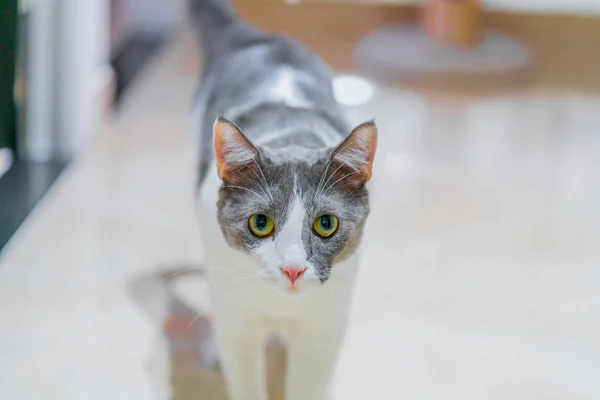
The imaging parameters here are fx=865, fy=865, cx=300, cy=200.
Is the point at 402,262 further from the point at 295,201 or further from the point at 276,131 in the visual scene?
the point at 295,201

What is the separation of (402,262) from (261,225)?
79cm

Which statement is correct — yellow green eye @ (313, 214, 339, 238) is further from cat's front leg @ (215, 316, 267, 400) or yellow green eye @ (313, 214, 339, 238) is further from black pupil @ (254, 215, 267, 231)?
cat's front leg @ (215, 316, 267, 400)

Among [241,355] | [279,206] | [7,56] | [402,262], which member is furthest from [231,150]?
[402,262]

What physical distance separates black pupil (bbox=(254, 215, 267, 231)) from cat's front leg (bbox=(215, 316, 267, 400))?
16 centimetres

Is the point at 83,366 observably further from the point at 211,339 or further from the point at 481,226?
the point at 481,226

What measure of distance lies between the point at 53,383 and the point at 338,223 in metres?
0.59

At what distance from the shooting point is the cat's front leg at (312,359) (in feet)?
3.36

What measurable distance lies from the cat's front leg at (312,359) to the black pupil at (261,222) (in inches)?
6.6

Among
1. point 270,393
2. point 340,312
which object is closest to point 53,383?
point 270,393

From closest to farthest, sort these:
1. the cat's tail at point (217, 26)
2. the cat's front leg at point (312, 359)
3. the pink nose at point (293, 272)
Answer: the pink nose at point (293, 272) → the cat's front leg at point (312, 359) → the cat's tail at point (217, 26)

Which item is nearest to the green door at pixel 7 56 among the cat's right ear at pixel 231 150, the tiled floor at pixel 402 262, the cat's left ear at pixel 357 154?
the tiled floor at pixel 402 262

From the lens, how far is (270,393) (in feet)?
4.02

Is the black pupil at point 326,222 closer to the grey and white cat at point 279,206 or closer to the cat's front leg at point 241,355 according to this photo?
the grey and white cat at point 279,206

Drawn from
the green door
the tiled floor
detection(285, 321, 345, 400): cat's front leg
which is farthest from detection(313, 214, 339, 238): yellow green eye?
the green door
